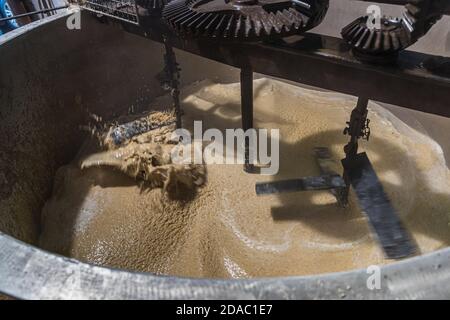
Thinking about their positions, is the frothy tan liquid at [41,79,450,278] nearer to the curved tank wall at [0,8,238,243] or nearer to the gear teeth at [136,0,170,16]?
the curved tank wall at [0,8,238,243]

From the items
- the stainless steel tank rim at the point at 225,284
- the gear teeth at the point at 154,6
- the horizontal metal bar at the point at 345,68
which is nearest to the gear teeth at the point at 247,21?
the horizontal metal bar at the point at 345,68

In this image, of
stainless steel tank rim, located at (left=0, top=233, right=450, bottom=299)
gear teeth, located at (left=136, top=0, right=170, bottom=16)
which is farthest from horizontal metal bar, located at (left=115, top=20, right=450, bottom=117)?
stainless steel tank rim, located at (left=0, top=233, right=450, bottom=299)

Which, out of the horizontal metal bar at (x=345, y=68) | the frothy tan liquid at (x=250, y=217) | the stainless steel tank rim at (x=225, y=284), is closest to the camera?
the stainless steel tank rim at (x=225, y=284)

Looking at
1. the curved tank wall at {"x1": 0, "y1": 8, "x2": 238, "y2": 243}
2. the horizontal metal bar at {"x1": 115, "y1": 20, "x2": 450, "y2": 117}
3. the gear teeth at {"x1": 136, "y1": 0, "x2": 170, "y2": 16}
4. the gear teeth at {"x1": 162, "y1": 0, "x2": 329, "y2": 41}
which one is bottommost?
the curved tank wall at {"x1": 0, "y1": 8, "x2": 238, "y2": 243}

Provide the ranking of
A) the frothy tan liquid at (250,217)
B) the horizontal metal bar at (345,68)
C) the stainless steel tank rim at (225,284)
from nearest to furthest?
the stainless steel tank rim at (225,284) < the horizontal metal bar at (345,68) < the frothy tan liquid at (250,217)

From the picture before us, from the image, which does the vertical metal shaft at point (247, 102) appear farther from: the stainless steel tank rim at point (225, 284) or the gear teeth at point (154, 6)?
the stainless steel tank rim at point (225, 284)

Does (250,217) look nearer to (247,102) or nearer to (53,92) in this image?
(247,102)

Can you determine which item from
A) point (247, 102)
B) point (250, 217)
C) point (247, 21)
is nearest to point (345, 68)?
point (247, 21)
